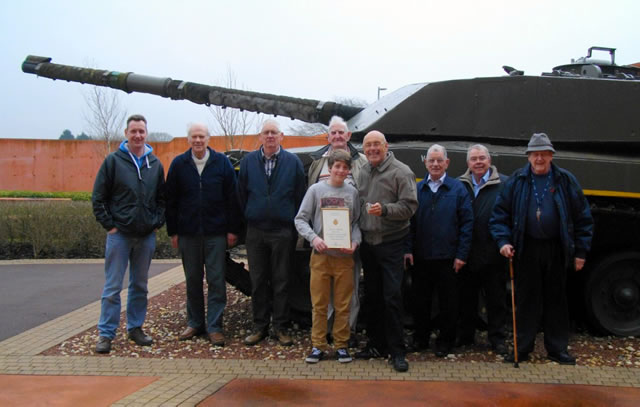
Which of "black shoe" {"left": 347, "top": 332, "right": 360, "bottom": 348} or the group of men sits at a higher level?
the group of men

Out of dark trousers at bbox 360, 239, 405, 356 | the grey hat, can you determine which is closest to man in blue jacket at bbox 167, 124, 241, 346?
dark trousers at bbox 360, 239, 405, 356

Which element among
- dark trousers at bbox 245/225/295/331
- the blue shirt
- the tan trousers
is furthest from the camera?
dark trousers at bbox 245/225/295/331

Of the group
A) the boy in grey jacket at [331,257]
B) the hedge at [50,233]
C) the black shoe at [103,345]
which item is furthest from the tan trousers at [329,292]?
the hedge at [50,233]

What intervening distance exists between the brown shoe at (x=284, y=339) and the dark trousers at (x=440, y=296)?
3.83 ft

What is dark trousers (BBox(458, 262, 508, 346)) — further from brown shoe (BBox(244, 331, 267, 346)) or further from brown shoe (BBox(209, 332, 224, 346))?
brown shoe (BBox(209, 332, 224, 346))

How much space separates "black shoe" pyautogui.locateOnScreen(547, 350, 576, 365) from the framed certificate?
201 cm

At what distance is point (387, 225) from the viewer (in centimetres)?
500

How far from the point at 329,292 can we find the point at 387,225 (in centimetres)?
79

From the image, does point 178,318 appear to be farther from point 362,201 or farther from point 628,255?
point 628,255

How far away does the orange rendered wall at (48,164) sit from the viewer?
29.1 m

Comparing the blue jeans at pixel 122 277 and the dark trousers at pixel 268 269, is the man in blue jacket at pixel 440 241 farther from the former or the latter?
the blue jeans at pixel 122 277

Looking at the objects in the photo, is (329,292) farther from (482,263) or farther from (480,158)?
(480,158)

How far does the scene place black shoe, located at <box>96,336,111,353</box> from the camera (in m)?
5.56

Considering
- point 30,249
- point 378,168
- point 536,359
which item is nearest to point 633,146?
point 536,359
